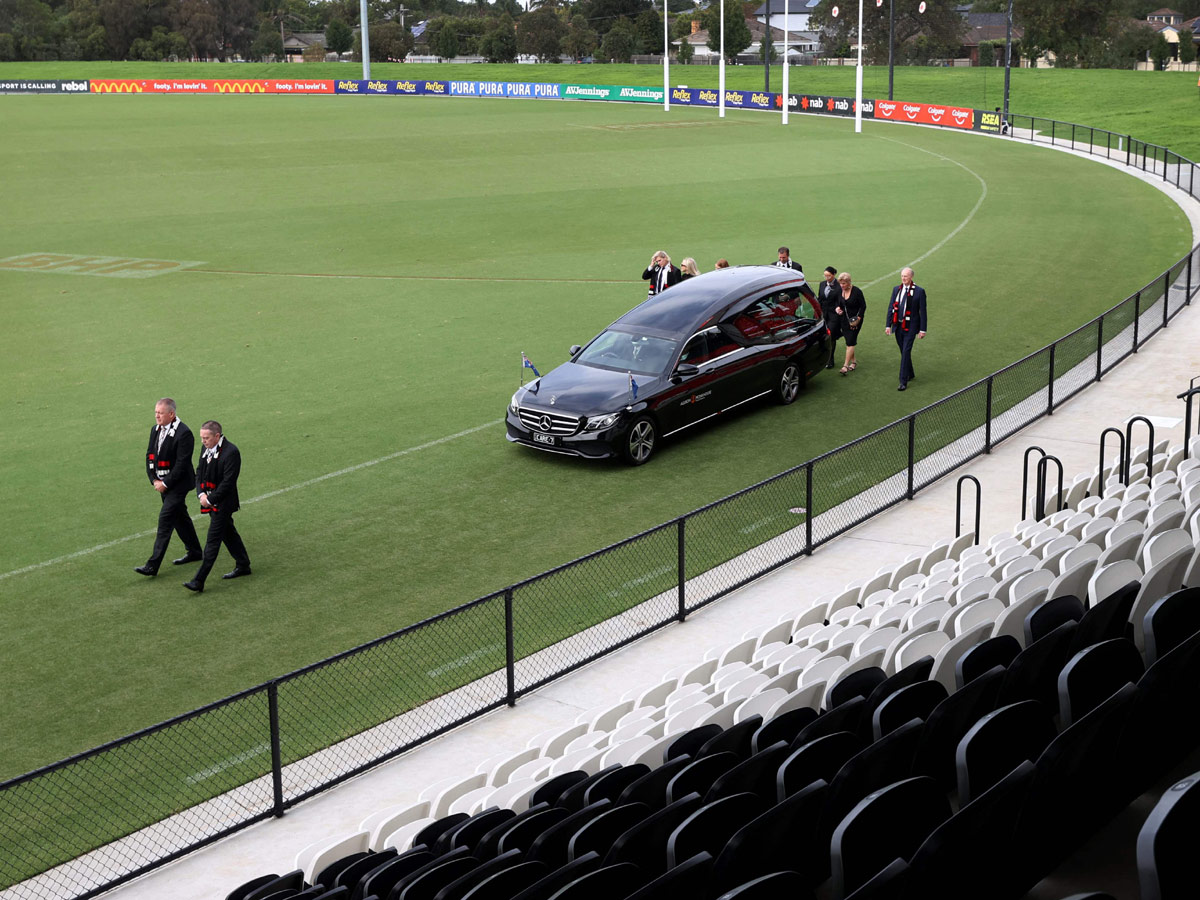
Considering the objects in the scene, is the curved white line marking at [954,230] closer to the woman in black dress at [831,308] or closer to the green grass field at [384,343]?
the green grass field at [384,343]

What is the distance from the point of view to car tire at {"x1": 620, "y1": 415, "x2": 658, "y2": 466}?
1611cm

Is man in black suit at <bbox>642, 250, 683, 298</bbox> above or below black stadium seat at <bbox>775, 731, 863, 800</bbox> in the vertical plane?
above

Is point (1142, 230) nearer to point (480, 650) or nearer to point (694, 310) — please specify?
point (694, 310)

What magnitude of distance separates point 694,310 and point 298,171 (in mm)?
34600

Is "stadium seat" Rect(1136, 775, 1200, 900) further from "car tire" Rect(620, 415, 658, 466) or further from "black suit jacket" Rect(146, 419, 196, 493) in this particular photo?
"car tire" Rect(620, 415, 658, 466)

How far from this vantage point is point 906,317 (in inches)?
752

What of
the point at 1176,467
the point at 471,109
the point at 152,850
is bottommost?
the point at 152,850

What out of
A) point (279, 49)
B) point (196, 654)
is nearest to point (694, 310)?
point (196, 654)

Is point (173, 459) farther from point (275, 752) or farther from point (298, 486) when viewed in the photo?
point (275, 752)

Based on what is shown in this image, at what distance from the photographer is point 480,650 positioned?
37.4 ft

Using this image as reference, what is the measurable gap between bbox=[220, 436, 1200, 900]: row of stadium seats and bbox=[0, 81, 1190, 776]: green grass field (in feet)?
12.4

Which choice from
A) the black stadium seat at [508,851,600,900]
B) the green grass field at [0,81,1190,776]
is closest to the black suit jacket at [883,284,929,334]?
the green grass field at [0,81,1190,776]

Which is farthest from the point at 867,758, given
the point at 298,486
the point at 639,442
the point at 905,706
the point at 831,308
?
the point at 831,308

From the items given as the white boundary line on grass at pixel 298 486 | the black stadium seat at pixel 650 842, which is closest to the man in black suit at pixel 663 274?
the white boundary line on grass at pixel 298 486
